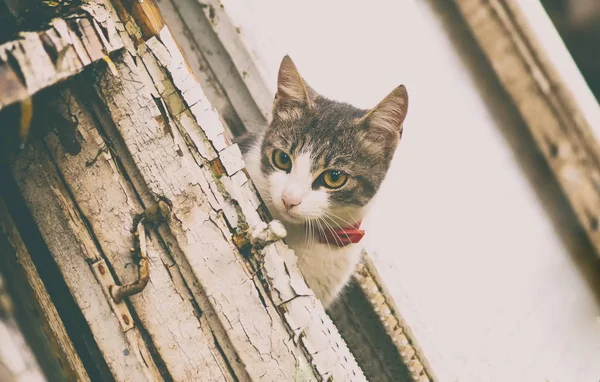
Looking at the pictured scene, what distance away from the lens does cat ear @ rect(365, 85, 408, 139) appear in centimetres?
87

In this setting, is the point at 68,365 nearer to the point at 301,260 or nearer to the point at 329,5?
the point at 301,260

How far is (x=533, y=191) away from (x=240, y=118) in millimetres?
823

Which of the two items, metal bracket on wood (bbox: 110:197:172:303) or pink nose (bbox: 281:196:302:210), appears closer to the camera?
metal bracket on wood (bbox: 110:197:172:303)

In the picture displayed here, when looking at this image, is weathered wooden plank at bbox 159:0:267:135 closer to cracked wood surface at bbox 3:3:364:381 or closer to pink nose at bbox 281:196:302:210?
pink nose at bbox 281:196:302:210

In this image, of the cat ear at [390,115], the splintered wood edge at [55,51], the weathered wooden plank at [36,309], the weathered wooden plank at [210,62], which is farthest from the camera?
the weathered wooden plank at [210,62]

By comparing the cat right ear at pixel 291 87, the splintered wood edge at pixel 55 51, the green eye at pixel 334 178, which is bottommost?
the green eye at pixel 334 178

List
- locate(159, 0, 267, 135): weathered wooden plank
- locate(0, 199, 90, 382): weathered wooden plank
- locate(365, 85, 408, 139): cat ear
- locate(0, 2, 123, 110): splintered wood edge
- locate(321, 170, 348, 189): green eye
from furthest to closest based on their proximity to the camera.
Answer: locate(159, 0, 267, 135): weathered wooden plank
locate(321, 170, 348, 189): green eye
locate(365, 85, 408, 139): cat ear
locate(0, 199, 90, 382): weathered wooden plank
locate(0, 2, 123, 110): splintered wood edge

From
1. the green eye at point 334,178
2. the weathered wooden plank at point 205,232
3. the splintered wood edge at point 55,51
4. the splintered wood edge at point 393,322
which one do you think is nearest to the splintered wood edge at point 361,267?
the splintered wood edge at point 393,322

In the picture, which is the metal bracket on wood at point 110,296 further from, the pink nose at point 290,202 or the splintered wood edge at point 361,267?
the splintered wood edge at point 361,267

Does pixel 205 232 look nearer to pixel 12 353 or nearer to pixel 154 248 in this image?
pixel 154 248

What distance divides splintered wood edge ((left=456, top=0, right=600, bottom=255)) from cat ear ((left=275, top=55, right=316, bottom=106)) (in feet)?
1.53

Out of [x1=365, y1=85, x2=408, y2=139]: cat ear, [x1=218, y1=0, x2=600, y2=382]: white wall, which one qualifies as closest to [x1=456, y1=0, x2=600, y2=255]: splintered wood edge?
[x1=218, y1=0, x2=600, y2=382]: white wall

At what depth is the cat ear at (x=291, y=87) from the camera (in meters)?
0.95

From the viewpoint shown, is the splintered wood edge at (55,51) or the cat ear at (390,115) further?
the cat ear at (390,115)
